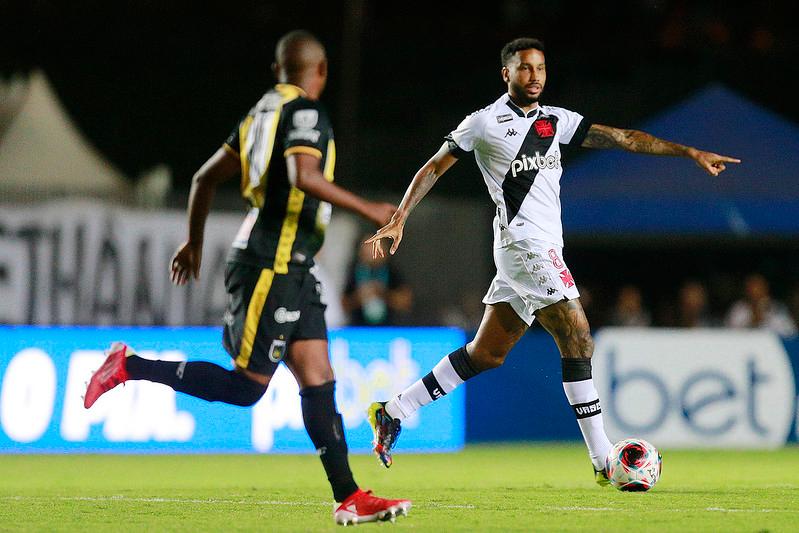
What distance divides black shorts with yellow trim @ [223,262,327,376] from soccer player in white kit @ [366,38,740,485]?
1492 mm

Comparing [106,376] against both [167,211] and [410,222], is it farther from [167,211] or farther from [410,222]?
[410,222]

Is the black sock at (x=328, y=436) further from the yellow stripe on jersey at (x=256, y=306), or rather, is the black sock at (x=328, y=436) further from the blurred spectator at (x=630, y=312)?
the blurred spectator at (x=630, y=312)

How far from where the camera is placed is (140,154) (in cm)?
1927

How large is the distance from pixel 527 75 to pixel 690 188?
27.5ft

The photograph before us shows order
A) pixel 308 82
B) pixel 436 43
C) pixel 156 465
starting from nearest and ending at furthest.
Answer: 1. pixel 308 82
2. pixel 156 465
3. pixel 436 43

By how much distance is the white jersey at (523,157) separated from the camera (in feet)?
24.5

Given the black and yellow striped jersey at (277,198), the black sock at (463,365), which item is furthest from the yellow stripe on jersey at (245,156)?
the black sock at (463,365)

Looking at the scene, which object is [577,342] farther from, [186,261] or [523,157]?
[186,261]

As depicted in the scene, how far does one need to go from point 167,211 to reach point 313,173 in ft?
31.0

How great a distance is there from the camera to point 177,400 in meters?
11.2

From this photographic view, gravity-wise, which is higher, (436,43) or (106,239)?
(436,43)

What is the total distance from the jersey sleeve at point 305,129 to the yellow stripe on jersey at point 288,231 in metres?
0.21

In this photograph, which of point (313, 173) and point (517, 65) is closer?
point (313, 173)

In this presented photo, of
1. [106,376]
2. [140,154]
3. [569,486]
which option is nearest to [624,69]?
[140,154]
